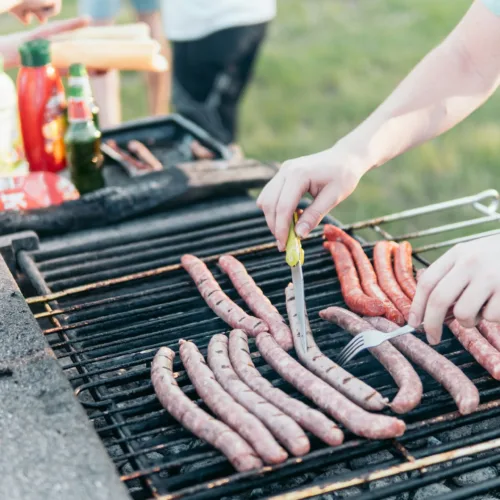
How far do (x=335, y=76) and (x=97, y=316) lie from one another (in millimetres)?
7076

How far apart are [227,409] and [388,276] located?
1.09m

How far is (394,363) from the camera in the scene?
8.41 ft

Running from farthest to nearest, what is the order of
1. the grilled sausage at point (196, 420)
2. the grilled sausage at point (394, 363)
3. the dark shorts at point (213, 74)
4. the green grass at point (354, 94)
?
1. the green grass at point (354, 94)
2. the dark shorts at point (213, 74)
3. the grilled sausage at point (394, 363)
4. the grilled sausage at point (196, 420)

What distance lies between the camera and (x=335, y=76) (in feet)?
31.5

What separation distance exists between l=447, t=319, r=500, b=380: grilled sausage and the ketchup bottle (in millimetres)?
2419

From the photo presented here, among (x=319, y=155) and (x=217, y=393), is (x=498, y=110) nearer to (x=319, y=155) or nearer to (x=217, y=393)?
(x=319, y=155)

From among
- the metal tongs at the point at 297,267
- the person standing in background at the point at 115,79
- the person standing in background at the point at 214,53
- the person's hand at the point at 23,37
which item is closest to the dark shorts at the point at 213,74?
the person standing in background at the point at 214,53

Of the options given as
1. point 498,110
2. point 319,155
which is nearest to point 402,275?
point 319,155

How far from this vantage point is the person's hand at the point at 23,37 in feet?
14.8

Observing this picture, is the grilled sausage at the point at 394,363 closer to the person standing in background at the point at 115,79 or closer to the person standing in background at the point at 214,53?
the person standing in background at the point at 214,53

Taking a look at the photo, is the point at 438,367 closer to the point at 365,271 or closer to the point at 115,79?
the point at 365,271

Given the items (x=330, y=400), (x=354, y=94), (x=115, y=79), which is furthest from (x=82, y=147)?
(x=354, y=94)

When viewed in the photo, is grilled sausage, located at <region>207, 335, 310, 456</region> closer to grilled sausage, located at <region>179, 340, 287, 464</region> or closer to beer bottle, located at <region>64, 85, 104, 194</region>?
grilled sausage, located at <region>179, 340, 287, 464</region>

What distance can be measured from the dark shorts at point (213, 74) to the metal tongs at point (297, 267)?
395 centimetres
